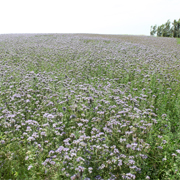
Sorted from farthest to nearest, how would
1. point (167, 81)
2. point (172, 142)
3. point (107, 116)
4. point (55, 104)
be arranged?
point (167, 81), point (55, 104), point (107, 116), point (172, 142)

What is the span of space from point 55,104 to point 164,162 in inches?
143

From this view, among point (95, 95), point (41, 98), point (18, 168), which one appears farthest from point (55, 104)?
point (18, 168)

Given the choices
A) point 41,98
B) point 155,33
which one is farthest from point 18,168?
point 155,33

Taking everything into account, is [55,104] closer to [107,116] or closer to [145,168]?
[107,116]

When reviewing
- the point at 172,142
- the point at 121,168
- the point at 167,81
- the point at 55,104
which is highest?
the point at 167,81

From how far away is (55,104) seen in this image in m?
5.80

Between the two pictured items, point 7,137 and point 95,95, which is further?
point 95,95

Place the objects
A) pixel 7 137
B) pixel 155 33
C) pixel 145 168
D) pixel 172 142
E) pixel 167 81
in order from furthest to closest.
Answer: pixel 155 33 < pixel 167 81 < pixel 7 137 < pixel 172 142 < pixel 145 168

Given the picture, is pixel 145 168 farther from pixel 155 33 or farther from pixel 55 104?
pixel 155 33

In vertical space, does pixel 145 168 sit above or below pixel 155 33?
below

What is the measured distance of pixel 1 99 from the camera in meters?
5.91

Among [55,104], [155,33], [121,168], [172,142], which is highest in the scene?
[155,33]

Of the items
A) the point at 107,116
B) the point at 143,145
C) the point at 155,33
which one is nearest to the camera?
the point at 143,145

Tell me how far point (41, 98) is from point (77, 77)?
2755 millimetres
